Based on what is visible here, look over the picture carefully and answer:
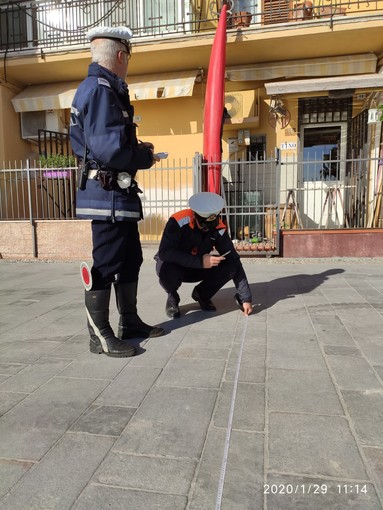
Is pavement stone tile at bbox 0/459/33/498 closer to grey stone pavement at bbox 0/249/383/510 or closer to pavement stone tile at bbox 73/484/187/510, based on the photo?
grey stone pavement at bbox 0/249/383/510

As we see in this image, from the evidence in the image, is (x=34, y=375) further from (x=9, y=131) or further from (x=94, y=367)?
(x=9, y=131)

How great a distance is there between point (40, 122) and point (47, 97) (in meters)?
0.87

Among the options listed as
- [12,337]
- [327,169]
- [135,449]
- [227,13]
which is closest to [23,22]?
[227,13]

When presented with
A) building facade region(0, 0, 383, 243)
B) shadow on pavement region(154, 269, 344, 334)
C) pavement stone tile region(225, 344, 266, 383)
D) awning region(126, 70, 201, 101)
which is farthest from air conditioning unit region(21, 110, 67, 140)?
pavement stone tile region(225, 344, 266, 383)

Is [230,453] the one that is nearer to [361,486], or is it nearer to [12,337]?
[361,486]

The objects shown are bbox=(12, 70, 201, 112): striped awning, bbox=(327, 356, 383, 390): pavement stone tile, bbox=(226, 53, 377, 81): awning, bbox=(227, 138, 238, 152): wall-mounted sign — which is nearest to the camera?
bbox=(327, 356, 383, 390): pavement stone tile

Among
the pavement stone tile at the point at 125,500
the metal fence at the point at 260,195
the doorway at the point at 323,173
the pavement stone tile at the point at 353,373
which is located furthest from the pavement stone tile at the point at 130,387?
the doorway at the point at 323,173

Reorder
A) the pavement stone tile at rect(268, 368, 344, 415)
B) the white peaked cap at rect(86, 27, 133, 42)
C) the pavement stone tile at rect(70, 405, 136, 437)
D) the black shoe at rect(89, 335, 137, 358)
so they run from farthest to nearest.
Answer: the black shoe at rect(89, 335, 137, 358) → the white peaked cap at rect(86, 27, 133, 42) → the pavement stone tile at rect(268, 368, 344, 415) → the pavement stone tile at rect(70, 405, 136, 437)

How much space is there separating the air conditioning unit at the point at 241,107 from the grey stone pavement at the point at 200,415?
6389mm

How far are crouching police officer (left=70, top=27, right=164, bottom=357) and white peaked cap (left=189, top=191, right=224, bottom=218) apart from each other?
0.72 metres

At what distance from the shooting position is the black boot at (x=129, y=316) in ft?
9.76

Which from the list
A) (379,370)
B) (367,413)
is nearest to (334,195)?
(379,370)

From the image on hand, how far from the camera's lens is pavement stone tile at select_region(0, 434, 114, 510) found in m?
1.39

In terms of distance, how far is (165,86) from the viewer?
9.02 metres
